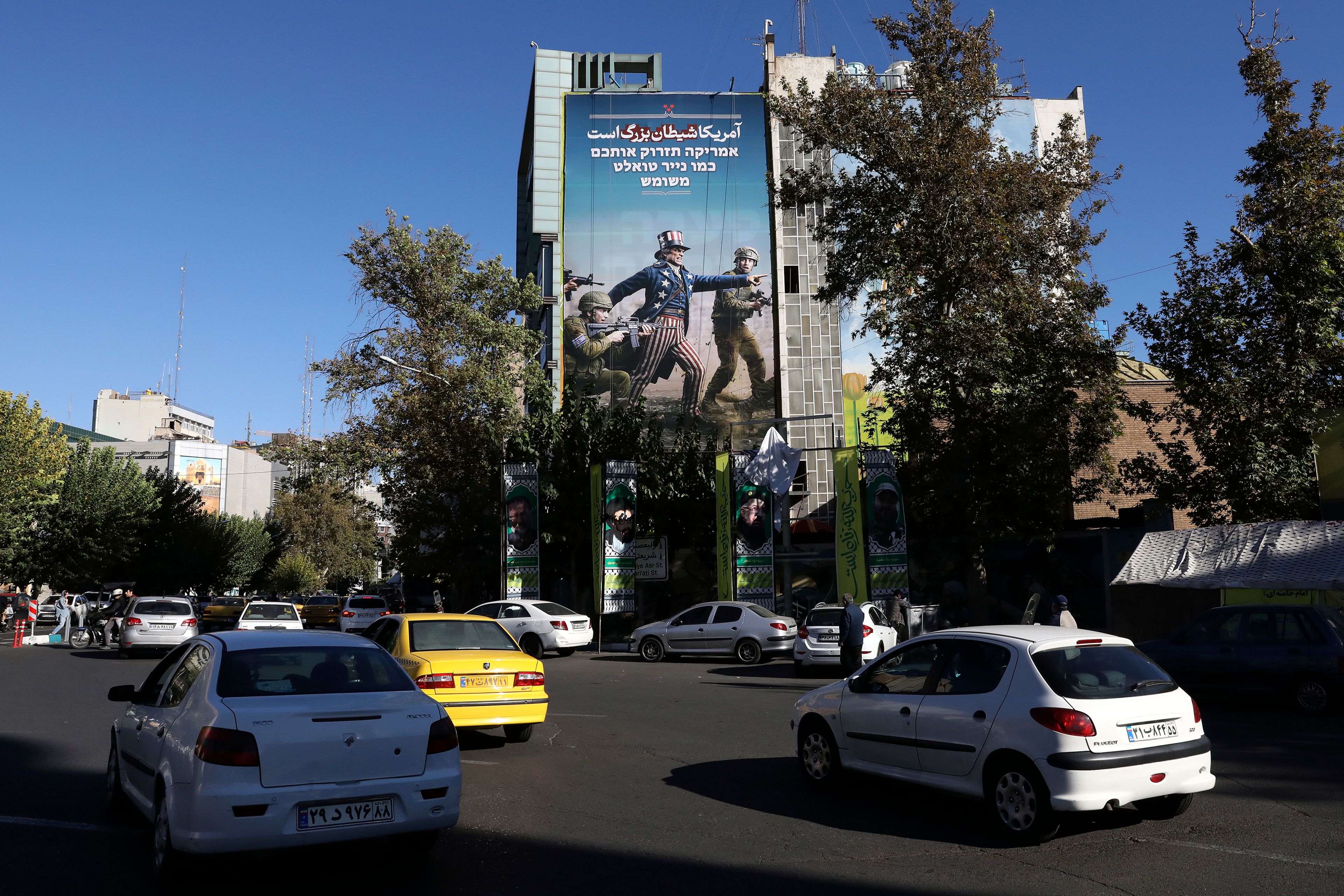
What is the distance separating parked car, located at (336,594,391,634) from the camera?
121 ft

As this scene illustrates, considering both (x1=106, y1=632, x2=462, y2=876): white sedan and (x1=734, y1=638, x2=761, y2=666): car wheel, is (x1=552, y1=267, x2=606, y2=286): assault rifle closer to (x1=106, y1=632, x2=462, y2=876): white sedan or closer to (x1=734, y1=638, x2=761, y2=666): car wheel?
(x1=734, y1=638, x2=761, y2=666): car wheel

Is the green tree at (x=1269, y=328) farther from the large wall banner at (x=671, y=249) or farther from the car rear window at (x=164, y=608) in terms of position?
the large wall banner at (x=671, y=249)

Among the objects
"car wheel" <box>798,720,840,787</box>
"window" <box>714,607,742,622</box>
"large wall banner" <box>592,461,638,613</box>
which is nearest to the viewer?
"car wheel" <box>798,720,840,787</box>

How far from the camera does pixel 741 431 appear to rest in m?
49.1

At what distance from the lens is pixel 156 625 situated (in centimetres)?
2467

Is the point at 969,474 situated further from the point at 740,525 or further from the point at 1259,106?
the point at 1259,106

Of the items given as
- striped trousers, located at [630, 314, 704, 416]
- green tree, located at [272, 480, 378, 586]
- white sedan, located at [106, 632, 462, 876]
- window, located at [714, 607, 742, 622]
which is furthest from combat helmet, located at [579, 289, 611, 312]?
white sedan, located at [106, 632, 462, 876]

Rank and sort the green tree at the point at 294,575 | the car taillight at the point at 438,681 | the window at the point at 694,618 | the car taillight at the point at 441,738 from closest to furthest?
the car taillight at the point at 441,738
the car taillight at the point at 438,681
the window at the point at 694,618
the green tree at the point at 294,575

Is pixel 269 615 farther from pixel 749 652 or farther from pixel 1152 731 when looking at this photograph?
pixel 1152 731

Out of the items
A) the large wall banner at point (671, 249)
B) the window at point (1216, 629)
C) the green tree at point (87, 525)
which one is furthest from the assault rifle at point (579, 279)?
the window at point (1216, 629)

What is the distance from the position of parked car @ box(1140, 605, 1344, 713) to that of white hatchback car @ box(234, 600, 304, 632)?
68.1ft

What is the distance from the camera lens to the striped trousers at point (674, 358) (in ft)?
161

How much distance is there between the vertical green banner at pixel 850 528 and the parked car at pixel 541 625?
21.8 feet

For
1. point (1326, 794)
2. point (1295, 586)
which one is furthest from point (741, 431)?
point (1326, 794)
